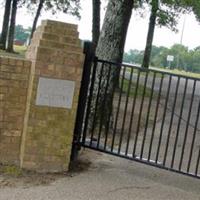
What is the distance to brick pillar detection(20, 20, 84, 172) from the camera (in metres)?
6.62

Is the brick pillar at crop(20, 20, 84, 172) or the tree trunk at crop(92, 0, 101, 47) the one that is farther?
the tree trunk at crop(92, 0, 101, 47)

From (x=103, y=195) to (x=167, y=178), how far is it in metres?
1.44

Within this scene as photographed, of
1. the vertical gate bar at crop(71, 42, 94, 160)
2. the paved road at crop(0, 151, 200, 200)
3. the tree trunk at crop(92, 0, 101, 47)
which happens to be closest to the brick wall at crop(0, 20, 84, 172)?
the vertical gate bar at crop(71, 42, 94, 160)

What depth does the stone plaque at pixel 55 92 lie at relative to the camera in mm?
6652

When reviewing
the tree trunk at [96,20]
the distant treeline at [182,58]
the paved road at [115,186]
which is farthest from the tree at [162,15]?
the distant treeline at [182,58]

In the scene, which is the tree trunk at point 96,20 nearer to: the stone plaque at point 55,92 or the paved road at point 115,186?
the paved road at point 115,186

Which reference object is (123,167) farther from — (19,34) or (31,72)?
(19,34)

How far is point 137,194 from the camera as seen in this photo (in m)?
6.29

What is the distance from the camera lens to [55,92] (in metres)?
6.70

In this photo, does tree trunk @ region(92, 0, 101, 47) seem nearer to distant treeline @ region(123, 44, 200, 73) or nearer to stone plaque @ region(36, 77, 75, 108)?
stone plaque @ region(36, 77, 75, 108)

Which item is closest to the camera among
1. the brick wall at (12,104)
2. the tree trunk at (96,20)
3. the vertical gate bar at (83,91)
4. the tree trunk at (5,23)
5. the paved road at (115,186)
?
the paved road at (115,186)

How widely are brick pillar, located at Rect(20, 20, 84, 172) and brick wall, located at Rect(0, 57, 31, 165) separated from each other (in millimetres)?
142

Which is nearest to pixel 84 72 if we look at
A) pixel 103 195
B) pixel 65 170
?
pixel 65 170

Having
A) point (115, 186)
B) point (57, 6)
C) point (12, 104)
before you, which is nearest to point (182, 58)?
point (57, 6)
